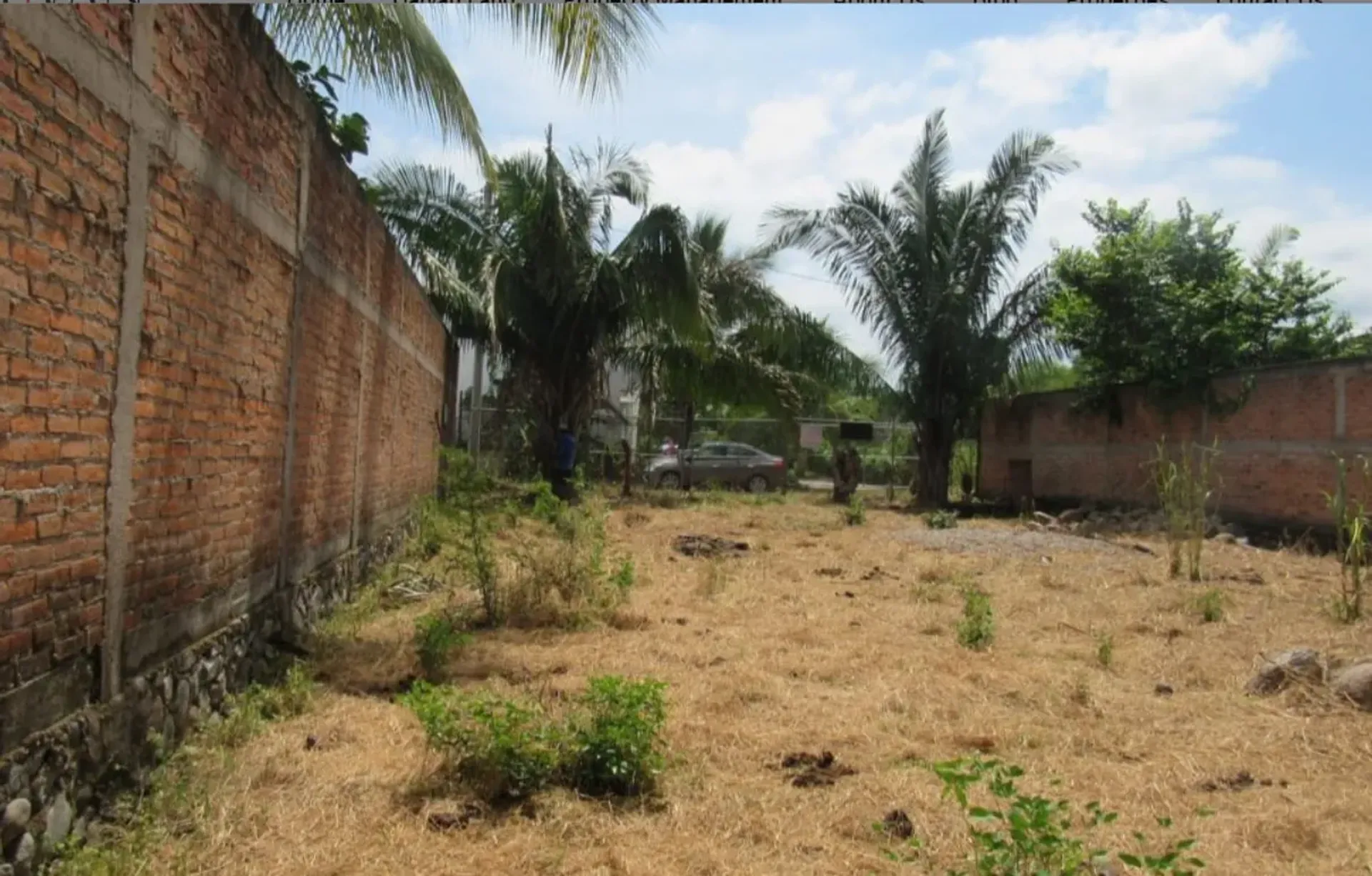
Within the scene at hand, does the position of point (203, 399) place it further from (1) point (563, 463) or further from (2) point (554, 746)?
(1) point (563, 463)

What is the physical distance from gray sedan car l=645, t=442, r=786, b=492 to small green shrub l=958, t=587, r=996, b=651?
16068mm

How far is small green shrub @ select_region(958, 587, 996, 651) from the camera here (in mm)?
6676

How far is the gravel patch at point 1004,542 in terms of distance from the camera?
12.2 meters

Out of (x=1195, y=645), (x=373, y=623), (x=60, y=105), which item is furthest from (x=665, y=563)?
(x=60, y=105)

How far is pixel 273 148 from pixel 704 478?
18858 millimetres

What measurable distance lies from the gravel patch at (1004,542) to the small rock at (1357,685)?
254 inches

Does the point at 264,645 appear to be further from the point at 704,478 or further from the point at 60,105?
the point at 704,478

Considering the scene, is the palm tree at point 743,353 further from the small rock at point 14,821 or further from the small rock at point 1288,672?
the small rock at point 14,821

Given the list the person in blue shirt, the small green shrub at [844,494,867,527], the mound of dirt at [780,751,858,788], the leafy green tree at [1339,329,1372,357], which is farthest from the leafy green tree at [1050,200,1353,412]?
the mound of dirt at [780,751,858,788]

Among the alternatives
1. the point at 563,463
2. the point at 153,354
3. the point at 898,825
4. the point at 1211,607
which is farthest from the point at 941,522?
the point at 153,354

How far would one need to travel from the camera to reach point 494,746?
3.77 metres

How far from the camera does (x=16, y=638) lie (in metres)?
2.76

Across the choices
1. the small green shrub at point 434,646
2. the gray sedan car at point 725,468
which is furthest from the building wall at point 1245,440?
the small green shrub at point 434,646

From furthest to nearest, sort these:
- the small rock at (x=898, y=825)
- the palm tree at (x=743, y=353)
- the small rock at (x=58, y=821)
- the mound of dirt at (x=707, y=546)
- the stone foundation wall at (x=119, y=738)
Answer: the palm tree at (x=743, y=353), the mound of dirt at (x=707, y=546), the small rock at (x=898, y=825), the small rock at (x=58, y=821), the stone foundation wall at (x=119, y=738)
